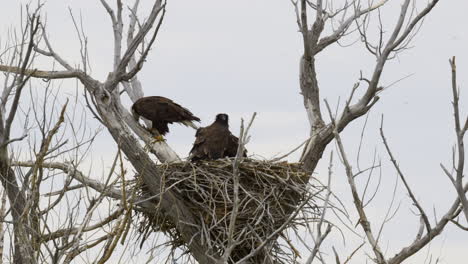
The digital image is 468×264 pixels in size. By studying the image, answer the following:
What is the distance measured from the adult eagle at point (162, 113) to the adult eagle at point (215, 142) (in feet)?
1.37

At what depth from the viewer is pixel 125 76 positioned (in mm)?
7891

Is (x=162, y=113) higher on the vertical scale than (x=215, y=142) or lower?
higher

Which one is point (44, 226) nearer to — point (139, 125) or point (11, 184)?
point (11, 184)

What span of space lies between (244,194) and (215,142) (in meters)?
0.85

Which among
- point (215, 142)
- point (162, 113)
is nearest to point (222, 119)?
point (215, 142)

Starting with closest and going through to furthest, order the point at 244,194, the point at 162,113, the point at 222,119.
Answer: the point at 244,194 → the point at 222,119 → the point at 162,113

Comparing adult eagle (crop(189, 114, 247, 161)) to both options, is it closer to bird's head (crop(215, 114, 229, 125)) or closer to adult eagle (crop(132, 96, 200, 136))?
bird's head (crop(215, 114, 229, 125))

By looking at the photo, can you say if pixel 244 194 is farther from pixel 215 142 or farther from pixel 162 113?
pixel 162 113

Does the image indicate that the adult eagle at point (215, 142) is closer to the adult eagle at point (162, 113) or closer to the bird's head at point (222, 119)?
the bird's head at point (222, 119)

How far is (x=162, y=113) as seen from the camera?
9500mm

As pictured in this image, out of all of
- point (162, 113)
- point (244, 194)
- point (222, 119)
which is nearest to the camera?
point (244, 194)

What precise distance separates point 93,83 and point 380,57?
317cm

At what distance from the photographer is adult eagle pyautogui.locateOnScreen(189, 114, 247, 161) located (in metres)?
8.66

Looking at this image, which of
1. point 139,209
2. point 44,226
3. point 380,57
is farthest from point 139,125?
point 44,226
